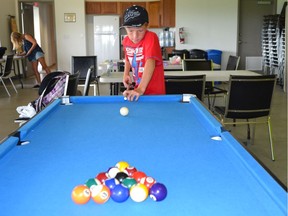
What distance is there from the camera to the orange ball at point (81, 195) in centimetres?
111

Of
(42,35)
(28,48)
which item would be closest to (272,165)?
(28,48)

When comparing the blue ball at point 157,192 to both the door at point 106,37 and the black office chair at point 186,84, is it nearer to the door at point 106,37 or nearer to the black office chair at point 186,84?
the black office chair at point 186,84

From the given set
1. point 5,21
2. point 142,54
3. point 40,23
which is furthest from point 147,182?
point 40,23

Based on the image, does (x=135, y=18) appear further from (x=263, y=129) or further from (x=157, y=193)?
(x=263, y=129)

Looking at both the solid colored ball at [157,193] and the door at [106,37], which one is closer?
the solid colored ball at [157,193]

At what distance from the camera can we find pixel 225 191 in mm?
1204

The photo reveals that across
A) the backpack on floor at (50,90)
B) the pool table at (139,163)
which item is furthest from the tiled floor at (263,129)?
the backpack on floor at (50,90)

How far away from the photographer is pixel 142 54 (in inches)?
115

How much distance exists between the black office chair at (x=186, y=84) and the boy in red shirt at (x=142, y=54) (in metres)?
0.60

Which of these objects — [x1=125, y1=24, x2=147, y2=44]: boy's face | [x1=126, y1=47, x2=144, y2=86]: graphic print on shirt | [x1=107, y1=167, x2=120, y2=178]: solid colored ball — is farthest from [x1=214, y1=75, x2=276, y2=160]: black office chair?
[x1=107, y1=167, x2=120, y2=178]: solid colored ball

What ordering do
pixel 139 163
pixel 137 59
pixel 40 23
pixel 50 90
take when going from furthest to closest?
pixel 40 23
pixel 50 90
pixel 137 59
pixel 139 163

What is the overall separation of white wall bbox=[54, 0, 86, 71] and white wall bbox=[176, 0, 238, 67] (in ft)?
8.99

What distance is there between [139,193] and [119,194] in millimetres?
60

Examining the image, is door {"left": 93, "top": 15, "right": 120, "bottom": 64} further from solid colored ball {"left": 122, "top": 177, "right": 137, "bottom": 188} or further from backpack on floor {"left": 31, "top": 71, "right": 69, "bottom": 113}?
solid colored ball {"left": 122, "top": 177, "right": 137, "bottom": 188}
